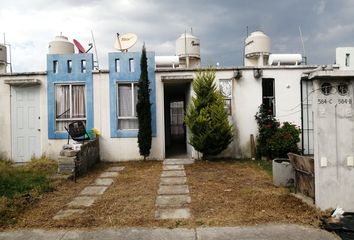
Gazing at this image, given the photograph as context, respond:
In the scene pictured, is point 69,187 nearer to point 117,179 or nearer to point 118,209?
point 117,179

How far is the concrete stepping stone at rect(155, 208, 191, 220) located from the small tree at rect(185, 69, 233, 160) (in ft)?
18.4

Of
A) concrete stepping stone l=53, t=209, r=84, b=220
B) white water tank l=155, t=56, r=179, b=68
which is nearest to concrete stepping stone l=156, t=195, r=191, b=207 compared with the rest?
concrete stepping stone l=53, t=209, r=84, b=220

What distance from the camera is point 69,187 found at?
854 cm

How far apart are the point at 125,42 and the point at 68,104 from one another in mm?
3226

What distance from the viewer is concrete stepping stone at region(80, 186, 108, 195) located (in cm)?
787

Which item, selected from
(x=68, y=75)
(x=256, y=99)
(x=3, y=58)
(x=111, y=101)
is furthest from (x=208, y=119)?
(x=3, y=58)

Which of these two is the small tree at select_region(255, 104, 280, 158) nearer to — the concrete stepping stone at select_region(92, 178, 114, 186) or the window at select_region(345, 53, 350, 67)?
the window at select_region(345, 53, 350, 67)

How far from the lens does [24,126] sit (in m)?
13.0

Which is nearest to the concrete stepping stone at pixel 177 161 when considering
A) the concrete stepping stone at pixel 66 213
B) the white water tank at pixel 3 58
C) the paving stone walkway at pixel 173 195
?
A: the paving stone walkway at pixel 173 195

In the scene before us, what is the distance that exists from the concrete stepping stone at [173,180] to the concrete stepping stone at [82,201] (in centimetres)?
212

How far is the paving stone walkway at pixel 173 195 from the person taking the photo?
6.14 meters

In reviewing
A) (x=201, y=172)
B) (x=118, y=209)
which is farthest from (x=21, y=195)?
(x=201, y=172)

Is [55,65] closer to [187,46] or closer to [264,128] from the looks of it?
[187,46]

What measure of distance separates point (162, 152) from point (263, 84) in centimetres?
462
